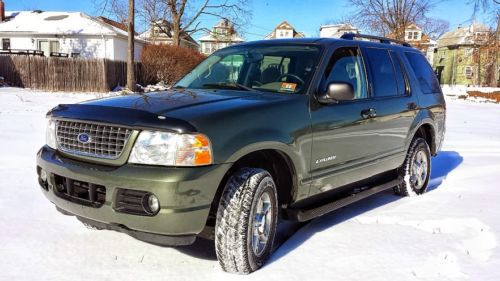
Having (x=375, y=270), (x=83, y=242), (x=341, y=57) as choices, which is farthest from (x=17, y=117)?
(x=375, y=270)

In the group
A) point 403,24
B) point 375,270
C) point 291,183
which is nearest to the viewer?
point 375,270

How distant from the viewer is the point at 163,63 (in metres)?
29.3

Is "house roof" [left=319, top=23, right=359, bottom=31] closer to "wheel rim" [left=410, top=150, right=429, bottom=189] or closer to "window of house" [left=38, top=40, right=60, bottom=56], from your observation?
"window of house" [left=38, top=40, right=60, bottom=56]

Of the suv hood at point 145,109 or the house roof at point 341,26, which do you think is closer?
the suv hood at point 145,109

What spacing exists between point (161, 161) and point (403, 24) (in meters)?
43.4

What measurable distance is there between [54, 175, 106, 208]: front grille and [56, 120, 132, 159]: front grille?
20 centimetres

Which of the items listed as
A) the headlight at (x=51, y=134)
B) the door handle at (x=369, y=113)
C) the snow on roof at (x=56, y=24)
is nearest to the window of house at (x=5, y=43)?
Result: the snow on roof at (x=56, y=24)

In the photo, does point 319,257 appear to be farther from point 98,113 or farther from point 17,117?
point 17,117

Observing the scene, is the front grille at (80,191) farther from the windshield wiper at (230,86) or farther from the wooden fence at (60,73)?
the wooden fence at (60,73)

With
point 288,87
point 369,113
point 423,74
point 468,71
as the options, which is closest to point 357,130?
point 369,113

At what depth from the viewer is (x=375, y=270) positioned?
3395mm

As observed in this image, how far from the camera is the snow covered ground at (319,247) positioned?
329 cm

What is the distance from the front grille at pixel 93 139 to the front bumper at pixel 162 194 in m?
0.10

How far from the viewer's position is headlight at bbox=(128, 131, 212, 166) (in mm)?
2881
